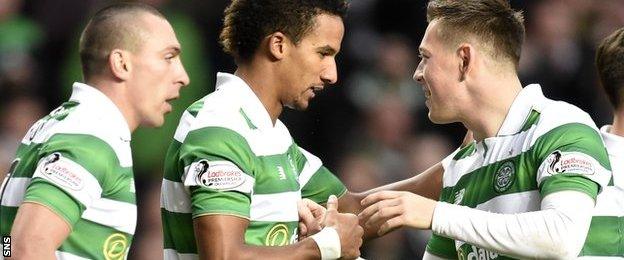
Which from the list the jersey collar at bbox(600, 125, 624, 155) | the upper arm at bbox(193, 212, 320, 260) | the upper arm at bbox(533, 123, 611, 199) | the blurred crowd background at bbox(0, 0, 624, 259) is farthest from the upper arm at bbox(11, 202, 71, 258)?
the blurred crowd background at bbox(0, 0, 624, 259)

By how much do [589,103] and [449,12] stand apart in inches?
159

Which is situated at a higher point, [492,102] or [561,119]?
[492,102]

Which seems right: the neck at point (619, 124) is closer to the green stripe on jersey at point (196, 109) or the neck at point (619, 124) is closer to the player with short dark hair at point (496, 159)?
the player with short dark hair at point (496, 159)

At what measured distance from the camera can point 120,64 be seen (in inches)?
191

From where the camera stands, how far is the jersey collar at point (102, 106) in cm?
471

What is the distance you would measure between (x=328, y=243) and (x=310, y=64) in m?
0.69

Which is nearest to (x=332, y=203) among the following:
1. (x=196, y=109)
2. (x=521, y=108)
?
(x=196, y=109)

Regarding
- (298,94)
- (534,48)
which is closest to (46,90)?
(534,48)

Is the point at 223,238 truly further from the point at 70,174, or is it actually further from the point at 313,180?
the point at 313,180

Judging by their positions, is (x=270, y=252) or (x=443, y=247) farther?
(x=443, y=247)

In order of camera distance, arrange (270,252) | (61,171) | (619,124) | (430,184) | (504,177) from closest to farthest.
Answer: (61,171)
(270,252)
(504,177)
(619,124)
(430,184)

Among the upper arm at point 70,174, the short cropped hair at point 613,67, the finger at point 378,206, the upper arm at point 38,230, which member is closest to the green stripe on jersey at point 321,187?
the finger at point 378,206

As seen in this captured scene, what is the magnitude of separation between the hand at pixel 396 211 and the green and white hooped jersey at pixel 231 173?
1.18 ft

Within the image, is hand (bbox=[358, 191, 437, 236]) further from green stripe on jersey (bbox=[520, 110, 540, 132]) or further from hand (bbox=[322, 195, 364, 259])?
green stripe on jersey (bbox=[520, 110, 540, 132])
